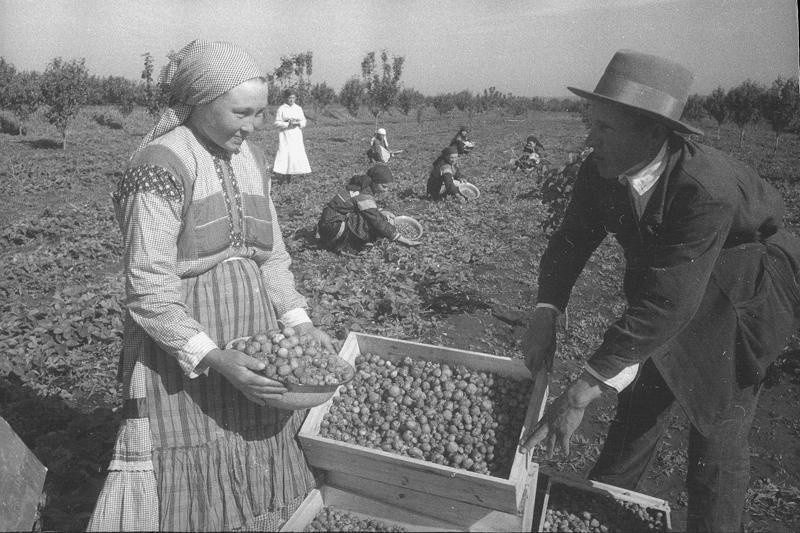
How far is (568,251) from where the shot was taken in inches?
103

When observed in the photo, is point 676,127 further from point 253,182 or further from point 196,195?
point 196,195

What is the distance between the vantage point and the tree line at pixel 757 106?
19859 mm

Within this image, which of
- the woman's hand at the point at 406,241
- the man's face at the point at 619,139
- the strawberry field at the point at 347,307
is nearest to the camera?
the man's face at the point at 619,139

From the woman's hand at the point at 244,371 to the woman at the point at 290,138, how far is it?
10.1 m

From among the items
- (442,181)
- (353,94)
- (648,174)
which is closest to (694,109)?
(353,94)

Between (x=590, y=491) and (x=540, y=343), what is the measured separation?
742 millimetres

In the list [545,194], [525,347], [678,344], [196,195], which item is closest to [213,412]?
[196,195]

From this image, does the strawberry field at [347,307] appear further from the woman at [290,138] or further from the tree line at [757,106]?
the tree line at [757,106]

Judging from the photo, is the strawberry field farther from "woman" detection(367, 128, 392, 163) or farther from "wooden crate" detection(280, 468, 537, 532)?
"woman" detection(367, 128, 392, 163)

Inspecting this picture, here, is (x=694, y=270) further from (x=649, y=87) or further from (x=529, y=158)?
(x=529, y=158)

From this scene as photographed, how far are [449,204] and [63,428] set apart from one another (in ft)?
25.3

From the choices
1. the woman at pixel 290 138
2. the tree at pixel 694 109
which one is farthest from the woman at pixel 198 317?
the tree at pixel 694 109

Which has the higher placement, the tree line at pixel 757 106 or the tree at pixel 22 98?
the tree line at pixel 757 106

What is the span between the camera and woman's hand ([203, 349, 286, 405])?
1.89 meters
